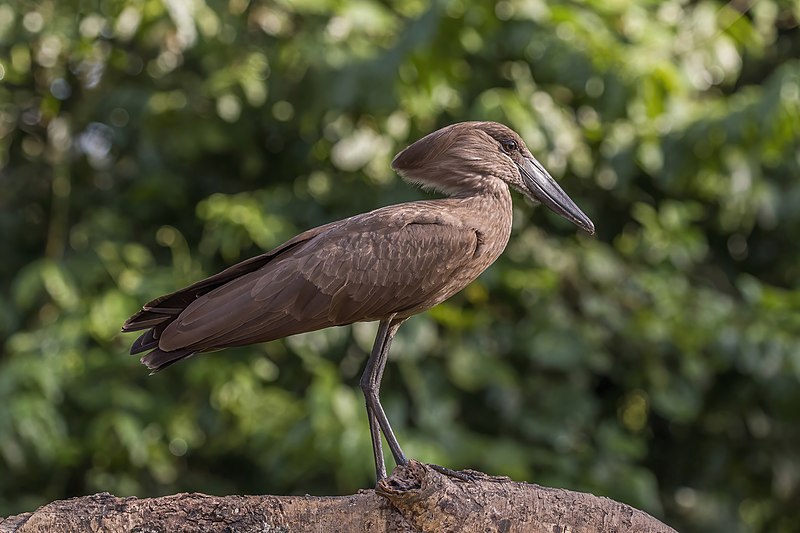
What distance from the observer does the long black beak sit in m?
4.96

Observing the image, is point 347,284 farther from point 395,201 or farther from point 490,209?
point 395,201

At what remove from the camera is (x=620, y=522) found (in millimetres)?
3900

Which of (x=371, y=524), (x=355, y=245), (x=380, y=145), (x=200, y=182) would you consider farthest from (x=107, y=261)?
(x=371, y=524)

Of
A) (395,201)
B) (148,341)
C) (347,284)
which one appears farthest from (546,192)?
(395,201)

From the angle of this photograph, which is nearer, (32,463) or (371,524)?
(371,524)

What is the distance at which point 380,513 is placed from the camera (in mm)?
3861

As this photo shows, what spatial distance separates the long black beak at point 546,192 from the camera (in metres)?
4.96

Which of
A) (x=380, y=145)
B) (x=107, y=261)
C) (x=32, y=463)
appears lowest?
(x=32, y=463)

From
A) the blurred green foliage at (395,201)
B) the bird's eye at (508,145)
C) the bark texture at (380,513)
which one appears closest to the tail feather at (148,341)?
the bark texture at (380,513)

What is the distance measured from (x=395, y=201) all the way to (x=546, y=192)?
197 cm

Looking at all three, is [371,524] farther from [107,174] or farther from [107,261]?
[107,174]

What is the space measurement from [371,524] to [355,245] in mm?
1104

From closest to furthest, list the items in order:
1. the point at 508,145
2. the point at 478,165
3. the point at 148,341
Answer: the point at 148,341
the point at 478,165
the point at 508,145

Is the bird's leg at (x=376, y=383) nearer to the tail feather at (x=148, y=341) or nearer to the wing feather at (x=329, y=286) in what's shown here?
the wing feather at (x=329, y=286)
